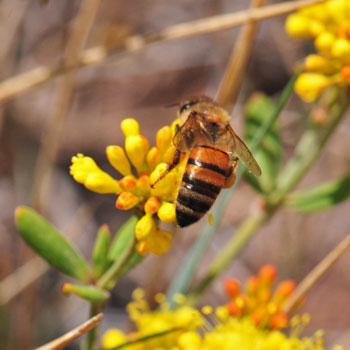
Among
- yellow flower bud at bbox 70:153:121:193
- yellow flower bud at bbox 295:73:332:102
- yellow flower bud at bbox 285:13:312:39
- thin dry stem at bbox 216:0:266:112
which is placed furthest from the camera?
thin dry stem at bbox 216:0:266:112

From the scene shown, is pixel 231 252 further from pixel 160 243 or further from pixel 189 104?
pixel 160 243

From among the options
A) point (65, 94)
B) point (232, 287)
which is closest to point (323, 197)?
point (232, 287)

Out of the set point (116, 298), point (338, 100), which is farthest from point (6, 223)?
point (338, 100)

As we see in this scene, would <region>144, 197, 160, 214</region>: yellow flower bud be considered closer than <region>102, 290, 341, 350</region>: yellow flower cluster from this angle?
Yes

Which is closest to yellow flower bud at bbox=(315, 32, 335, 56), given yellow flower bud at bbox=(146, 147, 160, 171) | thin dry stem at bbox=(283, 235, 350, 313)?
thin dry stem at bbox=(283, 235, 350, 313)

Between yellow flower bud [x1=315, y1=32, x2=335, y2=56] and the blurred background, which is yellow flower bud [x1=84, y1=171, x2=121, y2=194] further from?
the blurred background

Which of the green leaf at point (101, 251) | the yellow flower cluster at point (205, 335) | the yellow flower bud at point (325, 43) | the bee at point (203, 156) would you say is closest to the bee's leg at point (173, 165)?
the bee at point (203, 156)

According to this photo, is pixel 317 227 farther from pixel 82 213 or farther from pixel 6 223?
pixel 6 223
